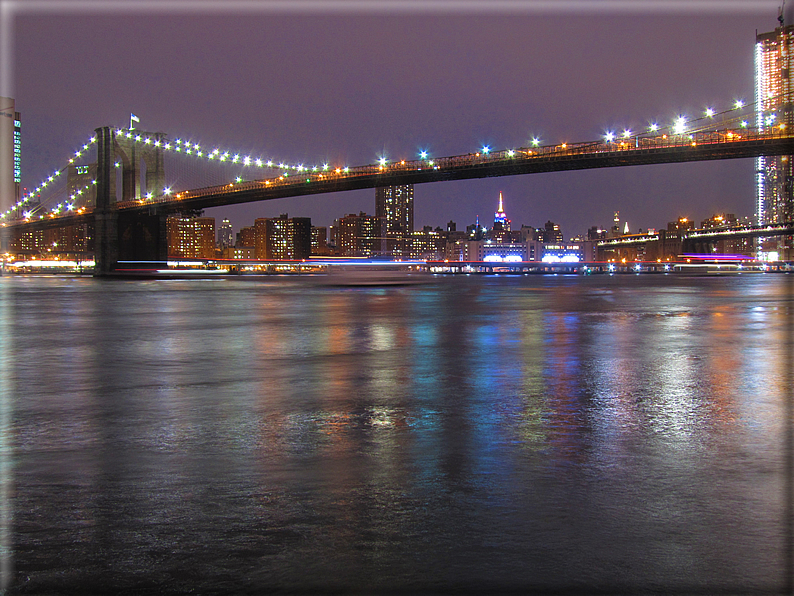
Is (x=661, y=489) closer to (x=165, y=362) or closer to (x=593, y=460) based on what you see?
(x=593, y=460)

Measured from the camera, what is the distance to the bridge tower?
66312 millimetres

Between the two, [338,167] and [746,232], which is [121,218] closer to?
[338,167]

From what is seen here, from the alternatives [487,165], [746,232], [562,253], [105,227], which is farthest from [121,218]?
[562,253]

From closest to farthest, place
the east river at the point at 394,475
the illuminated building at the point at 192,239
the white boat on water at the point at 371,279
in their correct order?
the east river at the point at 394,475 < the white boat on water at the point at 371,279 < the illuminated building at the point at 192,239

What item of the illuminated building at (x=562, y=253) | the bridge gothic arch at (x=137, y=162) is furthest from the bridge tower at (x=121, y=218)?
the illuminated building at (x=562, y=253)

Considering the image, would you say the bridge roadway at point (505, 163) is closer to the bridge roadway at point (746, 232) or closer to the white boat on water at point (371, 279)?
the white boat on water at point (371, 279)

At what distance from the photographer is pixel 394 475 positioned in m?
4.54

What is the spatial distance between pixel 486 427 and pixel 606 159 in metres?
55.5

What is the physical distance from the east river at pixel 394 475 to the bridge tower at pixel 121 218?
60067mm

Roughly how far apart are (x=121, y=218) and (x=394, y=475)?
68588mm

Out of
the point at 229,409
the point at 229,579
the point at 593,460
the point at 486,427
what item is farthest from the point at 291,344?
the point at 229,579

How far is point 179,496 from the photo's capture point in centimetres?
412

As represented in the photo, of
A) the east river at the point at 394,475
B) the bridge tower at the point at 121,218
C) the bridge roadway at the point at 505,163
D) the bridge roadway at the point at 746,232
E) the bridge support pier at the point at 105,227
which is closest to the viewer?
the east river at the point at 394,475

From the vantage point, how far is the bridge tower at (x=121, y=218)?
218ft
